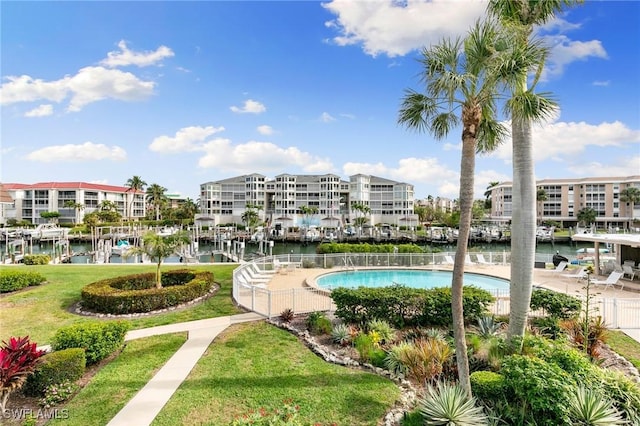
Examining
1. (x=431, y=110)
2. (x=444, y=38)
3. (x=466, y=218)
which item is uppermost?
(x=444, y=38)

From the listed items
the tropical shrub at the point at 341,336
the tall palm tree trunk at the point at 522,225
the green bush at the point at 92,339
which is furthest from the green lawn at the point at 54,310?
the tall palm tree trunk at the point at 522,225

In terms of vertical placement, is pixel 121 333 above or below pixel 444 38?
below

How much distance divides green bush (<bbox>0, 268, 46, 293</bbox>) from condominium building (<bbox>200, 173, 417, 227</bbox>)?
6730cm

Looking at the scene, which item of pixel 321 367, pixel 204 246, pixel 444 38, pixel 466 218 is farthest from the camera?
pixel 204 246

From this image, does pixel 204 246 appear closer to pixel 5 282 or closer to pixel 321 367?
pixel 5 282

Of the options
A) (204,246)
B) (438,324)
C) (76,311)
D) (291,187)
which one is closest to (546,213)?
(291,187)

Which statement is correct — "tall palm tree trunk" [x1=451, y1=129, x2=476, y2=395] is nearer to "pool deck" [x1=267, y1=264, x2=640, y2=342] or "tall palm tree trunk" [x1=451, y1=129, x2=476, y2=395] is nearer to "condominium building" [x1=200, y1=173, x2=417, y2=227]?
"pool deck" [x1=267, y1=264, x2=640, y2=342]

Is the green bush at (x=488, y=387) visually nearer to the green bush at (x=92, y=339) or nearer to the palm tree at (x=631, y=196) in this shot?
the green bush at (x=92, y=339)

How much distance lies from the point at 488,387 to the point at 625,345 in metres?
6.58

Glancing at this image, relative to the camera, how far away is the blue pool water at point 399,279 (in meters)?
20.2

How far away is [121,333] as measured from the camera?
9242 millimetres

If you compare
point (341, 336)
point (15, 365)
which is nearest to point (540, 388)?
point (341, 336)

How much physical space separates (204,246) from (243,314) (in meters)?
49.8

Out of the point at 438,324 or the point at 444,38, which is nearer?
the point at 444,38
